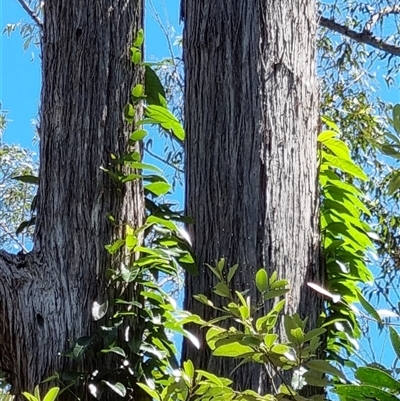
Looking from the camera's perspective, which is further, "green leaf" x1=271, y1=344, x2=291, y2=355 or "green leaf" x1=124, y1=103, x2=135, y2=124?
"green leaf" x1=124, y1=103, x2=135, y2=124

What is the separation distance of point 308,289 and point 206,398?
0.50 m

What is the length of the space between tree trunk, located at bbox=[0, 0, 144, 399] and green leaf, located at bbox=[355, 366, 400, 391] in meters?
0.69

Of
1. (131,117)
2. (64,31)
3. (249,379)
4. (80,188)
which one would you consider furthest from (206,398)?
(64,31)

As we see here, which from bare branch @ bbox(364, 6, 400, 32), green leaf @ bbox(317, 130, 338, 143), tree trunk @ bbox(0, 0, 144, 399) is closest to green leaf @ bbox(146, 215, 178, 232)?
tree trunk @ bbox(0, 0, 144, 399)

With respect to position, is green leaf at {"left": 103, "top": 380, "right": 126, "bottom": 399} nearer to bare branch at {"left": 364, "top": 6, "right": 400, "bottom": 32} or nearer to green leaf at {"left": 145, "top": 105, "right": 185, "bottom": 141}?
green leaf at {"left": 145, "top": 105, "right": 185, "bottom": 141}

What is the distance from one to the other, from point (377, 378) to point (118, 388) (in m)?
0.62

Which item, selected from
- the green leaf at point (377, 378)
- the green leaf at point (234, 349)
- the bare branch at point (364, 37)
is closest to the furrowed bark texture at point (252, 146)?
the green leaf at point (234, 349)

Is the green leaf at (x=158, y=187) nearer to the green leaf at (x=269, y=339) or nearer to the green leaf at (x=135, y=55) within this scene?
the green leaf at (x=135, y=55)

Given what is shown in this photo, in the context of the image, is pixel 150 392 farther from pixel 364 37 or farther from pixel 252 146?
pixel 364 37

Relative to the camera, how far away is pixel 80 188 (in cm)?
172

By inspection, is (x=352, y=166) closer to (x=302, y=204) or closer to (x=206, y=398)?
(x=302, y=204)

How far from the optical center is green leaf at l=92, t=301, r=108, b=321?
161 cm

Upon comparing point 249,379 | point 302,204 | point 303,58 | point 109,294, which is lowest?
point 249,379

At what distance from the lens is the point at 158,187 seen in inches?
74.2
